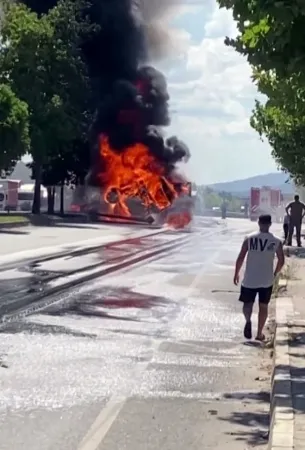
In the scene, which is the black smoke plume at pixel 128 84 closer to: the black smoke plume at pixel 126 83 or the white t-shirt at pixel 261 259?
the black smoke plume at pixel 126 83

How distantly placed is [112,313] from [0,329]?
7.94 feet

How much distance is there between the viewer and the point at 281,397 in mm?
7598

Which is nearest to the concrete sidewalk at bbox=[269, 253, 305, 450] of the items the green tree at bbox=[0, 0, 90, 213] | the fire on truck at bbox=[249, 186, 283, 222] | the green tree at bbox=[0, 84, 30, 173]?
the green tree at bbox=[0, 84, 30, 173]

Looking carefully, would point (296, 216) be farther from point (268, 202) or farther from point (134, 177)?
point (268, 202)

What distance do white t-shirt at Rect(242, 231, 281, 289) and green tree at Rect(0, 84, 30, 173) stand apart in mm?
36312

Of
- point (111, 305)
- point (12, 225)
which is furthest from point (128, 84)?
point (111, 305)

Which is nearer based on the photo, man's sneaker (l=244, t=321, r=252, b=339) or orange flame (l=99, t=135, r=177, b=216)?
man's sneaker (l=244, t=321, r=252, b=339)

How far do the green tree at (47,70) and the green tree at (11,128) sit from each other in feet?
18.9

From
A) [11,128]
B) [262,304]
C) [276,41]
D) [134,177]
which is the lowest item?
[262,304]

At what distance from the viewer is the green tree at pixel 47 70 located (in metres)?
54.6

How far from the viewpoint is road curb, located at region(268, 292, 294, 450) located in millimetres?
6236

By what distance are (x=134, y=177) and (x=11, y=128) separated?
9758 mm

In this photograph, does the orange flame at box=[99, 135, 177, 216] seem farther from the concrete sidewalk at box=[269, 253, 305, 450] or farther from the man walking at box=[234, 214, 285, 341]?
the man walking at box=[234, 214, 285, 341]

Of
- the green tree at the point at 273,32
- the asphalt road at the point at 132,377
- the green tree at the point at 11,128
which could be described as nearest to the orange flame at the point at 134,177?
the green tree at the point at 11,128
